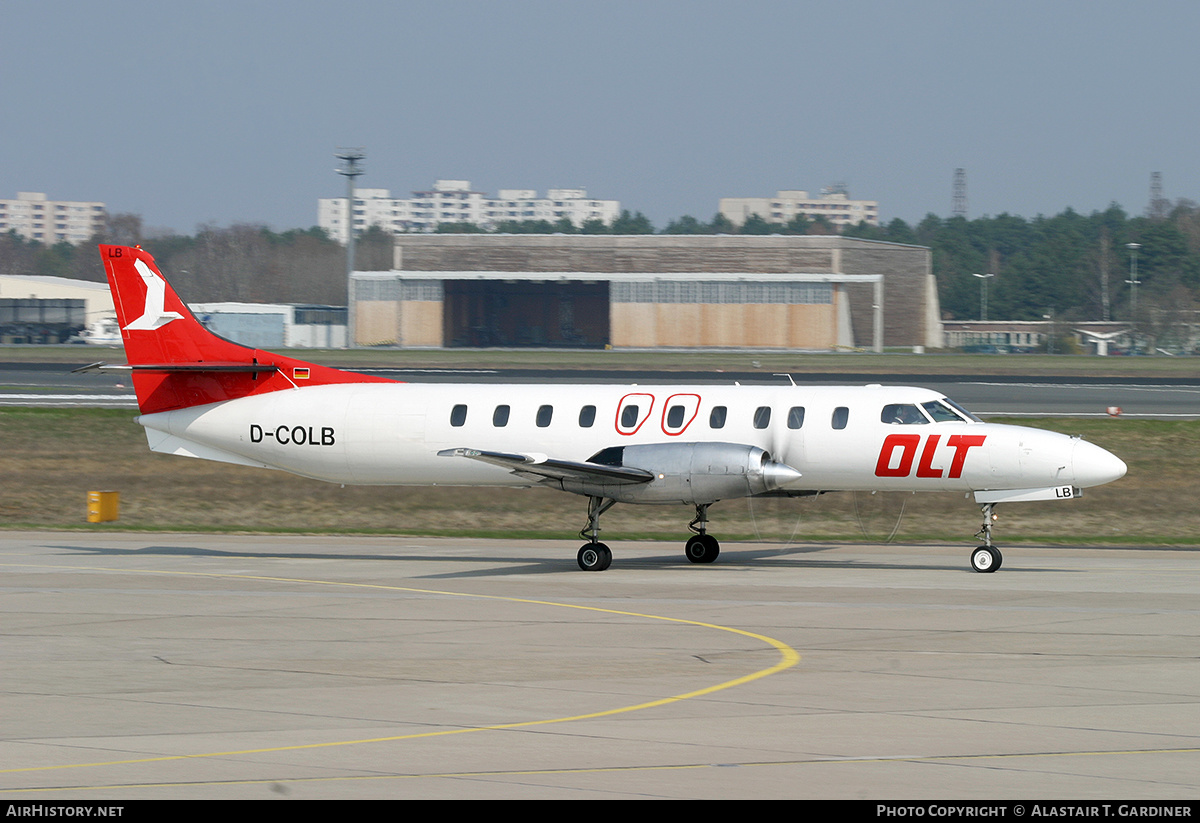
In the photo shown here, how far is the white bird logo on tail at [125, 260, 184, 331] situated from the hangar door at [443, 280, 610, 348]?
92.5 m

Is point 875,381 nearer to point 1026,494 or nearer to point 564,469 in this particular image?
point 1026,494

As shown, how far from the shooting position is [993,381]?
2479 inches

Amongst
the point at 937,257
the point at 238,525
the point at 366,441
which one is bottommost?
the point at 238,525

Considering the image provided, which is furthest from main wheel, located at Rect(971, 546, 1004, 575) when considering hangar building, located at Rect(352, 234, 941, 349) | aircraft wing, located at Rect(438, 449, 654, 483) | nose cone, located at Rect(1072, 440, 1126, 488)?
hangar building, located at Rect(352, 234, 941, 349)

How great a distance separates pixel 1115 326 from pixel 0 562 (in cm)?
11037

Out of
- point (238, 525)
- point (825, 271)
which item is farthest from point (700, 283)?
point (238, 525)

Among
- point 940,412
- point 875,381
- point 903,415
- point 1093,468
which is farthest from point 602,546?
point 875,381

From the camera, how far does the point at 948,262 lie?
17075 centimetres

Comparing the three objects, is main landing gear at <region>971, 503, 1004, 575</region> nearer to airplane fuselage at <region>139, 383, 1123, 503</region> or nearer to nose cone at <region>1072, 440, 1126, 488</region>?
airplane fuselage at <region>139, 383, 1123, 503</region>

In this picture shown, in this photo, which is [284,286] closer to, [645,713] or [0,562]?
[0,562]

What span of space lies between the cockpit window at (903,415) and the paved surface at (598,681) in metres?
2.54

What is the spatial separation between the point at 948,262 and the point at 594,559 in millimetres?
155221

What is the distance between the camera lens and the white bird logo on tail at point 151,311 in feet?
86.0

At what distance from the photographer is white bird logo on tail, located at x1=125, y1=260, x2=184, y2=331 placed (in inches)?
1032
